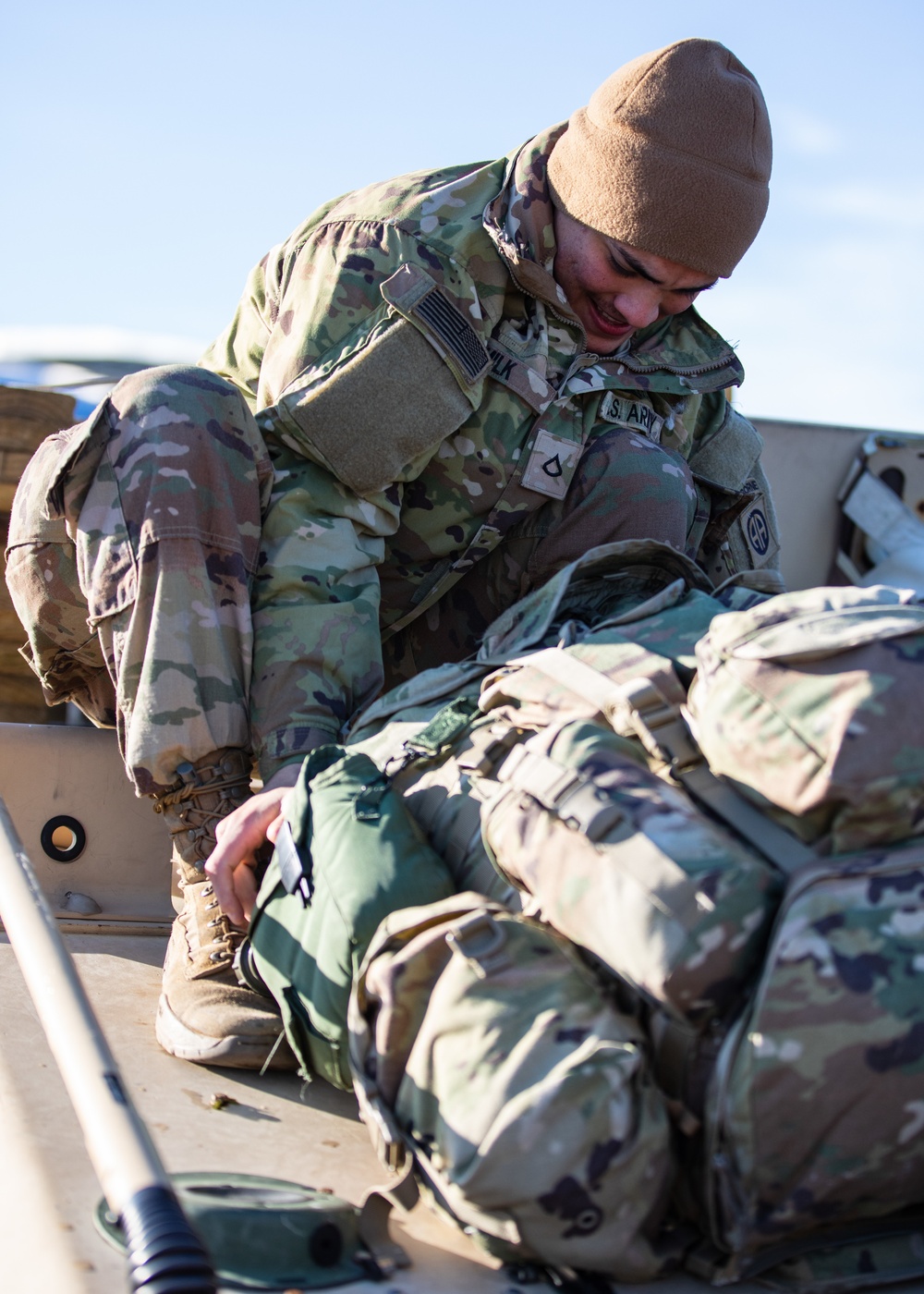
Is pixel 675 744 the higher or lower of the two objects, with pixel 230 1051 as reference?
higher

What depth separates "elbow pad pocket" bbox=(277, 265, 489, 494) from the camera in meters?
2.25

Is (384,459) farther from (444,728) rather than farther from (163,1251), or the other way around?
(163,1251)

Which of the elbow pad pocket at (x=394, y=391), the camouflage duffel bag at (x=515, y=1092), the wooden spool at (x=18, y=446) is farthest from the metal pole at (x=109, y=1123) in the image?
the wooden spool at (x=18, y=446)

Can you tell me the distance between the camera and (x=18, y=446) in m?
3.77

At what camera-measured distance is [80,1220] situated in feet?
3.93

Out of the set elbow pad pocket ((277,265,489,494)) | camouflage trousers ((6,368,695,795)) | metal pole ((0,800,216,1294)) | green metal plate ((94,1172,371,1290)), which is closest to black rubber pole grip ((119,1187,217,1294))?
metal pole ((0,800,216,1294))

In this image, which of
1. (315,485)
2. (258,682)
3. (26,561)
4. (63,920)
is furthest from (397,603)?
(63,920)

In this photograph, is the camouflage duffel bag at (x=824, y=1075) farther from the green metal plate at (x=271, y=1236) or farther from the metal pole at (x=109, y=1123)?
the metal pole at (x=109, y=1123)

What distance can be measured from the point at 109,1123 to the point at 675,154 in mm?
1868

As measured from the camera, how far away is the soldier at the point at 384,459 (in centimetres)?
199

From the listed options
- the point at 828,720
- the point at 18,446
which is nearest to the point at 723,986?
the point at 828,720

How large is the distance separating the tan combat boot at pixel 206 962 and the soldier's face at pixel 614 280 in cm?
106

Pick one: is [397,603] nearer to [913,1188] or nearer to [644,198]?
[644,198]

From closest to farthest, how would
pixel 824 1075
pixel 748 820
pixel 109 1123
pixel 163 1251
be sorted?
pixel 163 1251 → pixel 109 1123 → pixel 824 1075 → pixel 748 820
